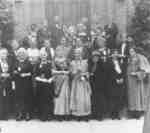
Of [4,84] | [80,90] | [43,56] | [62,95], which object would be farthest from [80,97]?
[4,84]

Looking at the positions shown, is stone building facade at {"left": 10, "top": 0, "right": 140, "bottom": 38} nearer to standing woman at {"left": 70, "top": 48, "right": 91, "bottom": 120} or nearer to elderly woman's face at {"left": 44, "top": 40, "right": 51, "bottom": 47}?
elderly woman's face at {"left": 44, "top": 40, "right": 51, "bottom": 47}

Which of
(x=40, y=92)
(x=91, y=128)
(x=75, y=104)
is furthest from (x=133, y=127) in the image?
(x=40, y=92)

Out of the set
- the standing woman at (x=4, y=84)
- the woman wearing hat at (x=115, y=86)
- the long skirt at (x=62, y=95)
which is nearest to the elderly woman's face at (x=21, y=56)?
the standing woman at (x=4, y=84)

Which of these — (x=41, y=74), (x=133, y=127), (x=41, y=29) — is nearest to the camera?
(x=133, y=127)

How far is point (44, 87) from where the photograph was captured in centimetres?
669

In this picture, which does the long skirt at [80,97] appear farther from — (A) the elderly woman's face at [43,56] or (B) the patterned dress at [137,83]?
(B) the patterned dress at [137,83]

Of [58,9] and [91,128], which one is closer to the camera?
[91,128]

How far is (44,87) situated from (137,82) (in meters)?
1.86

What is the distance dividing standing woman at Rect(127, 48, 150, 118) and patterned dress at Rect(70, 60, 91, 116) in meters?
0.89

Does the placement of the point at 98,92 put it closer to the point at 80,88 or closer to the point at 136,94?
the point at 80,88

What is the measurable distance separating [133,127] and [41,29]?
2.63 metres

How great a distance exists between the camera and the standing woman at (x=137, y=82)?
690 centimetres

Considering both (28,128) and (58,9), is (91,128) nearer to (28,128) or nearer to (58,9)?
(28,128)

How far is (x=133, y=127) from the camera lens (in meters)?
6.22
